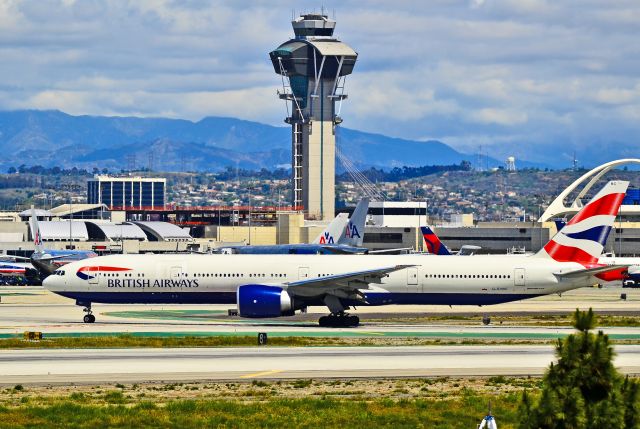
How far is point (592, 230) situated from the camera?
212 ft

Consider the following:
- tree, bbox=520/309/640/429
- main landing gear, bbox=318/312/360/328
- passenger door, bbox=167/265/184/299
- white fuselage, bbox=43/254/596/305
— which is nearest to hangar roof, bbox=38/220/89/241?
white fuselage, bbox=43/254/596/305

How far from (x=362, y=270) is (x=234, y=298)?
7625mm

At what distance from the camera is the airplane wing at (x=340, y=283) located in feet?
203

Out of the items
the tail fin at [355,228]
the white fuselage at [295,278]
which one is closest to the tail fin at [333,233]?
the tail fin at [355,228]

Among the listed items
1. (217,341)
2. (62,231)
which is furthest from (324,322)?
(62,231)

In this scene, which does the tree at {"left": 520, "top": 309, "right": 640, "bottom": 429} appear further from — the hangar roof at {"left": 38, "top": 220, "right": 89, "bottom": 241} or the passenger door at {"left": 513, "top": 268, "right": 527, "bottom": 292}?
the hangar roof at {"left": 38, "top": 220, "right": 89, "bottom": 241}

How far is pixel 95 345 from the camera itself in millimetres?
50688

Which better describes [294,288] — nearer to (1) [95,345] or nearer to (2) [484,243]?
(1) [95,345]

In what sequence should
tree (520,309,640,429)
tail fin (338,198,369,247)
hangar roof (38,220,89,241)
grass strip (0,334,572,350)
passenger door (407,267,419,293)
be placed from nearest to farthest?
tree (520,309,640,429) < grass strip (0,334,572,350) < passenger door (407,267,419,293) < tail fin (338,198,369,247) < hangar roof (38,220,89,241)

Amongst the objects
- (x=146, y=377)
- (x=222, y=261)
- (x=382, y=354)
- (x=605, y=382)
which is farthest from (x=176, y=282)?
(x=605, y=382)

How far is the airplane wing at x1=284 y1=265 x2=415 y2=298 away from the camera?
6175 cm

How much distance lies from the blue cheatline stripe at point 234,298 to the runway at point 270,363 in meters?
13.5

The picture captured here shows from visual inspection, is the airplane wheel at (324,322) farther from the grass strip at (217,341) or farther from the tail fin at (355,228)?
the tail fin at (355,228)

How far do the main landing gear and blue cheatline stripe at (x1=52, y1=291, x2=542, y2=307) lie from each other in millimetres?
825
